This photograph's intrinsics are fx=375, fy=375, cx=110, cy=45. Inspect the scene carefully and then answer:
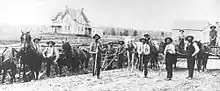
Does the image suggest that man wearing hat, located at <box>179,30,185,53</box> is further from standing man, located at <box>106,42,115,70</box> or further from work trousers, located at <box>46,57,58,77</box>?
work trousers, located at <box>46,57,58,77</box>

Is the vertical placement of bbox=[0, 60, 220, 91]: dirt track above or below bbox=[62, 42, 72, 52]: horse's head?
below

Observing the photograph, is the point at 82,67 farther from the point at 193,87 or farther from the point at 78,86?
the point at 193,87

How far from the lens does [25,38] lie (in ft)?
23.5

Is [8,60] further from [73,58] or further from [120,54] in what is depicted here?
[120,54]

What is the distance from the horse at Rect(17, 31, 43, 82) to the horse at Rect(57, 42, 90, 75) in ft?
3.17

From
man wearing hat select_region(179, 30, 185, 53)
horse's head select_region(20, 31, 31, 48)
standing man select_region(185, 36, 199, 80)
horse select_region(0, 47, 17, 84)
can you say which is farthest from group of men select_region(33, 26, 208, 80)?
man wearing hat select_region(179, 30, 185, 53)

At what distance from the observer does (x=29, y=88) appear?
6.55m

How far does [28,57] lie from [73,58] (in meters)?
1.98

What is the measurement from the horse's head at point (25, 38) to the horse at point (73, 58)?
5.11 feet

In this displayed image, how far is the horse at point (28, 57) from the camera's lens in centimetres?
721

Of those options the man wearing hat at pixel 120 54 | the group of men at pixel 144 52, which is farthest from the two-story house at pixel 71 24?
the group of men at pixel 144 52

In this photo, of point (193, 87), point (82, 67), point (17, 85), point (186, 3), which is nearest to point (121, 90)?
point (193, 87)

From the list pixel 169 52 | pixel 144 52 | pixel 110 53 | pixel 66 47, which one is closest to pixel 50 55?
pixel 66 47

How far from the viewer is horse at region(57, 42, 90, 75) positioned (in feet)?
28.9
